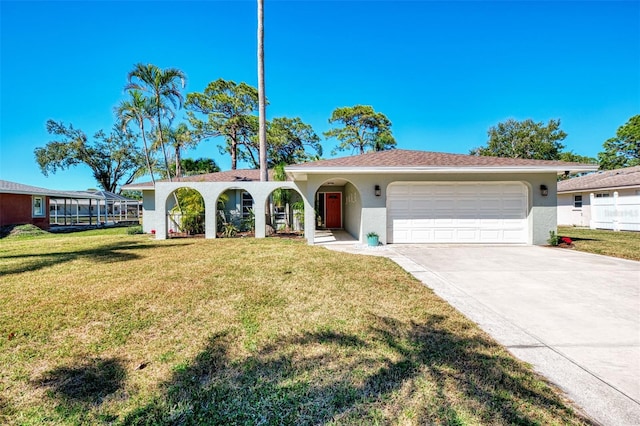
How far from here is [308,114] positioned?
28.3 meters

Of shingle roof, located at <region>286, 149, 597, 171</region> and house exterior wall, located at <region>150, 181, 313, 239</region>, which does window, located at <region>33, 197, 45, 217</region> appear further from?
shingle roof, located at <region>286, 149, 597, 171</region>

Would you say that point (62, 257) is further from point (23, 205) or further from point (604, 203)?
point (604, 203)

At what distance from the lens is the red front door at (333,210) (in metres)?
18.8

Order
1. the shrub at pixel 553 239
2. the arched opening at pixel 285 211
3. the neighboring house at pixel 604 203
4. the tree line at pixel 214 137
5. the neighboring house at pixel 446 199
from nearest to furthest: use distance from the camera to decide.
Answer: the shrub at pixel 553 239, the neighboring house at pixel 446 199, the arched opening at pixel 285 211, the neighboring house at pixel 604 203, the tree line at pixel 214 137

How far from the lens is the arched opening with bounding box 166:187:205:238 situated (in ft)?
46.0

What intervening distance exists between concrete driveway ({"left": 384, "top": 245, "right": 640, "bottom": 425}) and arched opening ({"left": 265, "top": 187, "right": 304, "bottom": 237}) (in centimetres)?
820

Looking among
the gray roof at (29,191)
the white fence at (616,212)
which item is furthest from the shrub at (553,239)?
the gray roof at (29,191)

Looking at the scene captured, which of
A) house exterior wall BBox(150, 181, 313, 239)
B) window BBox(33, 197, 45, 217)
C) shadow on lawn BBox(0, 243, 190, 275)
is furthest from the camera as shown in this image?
window BBox(33, 197, 45, 217)

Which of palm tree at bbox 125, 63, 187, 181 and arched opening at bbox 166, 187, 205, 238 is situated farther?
arched opening at bbox 166, 187, 205, 238

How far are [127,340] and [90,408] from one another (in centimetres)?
123

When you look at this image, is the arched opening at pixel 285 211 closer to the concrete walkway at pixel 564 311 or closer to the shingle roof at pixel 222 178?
the shingle roof at pixel 222 178

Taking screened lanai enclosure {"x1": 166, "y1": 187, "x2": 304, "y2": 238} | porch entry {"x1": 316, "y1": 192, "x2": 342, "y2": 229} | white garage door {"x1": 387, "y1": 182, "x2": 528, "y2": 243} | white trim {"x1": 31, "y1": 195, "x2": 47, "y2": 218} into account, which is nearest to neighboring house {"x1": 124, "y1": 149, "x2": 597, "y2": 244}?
white garage door {"x1": 387, "y1": 182, "x2": 528, "y2": 243}

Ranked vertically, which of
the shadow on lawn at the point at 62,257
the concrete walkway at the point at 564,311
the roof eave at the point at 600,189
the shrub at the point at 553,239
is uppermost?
the roof eave at the point at 600,189

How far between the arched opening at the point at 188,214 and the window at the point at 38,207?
13.8 m
